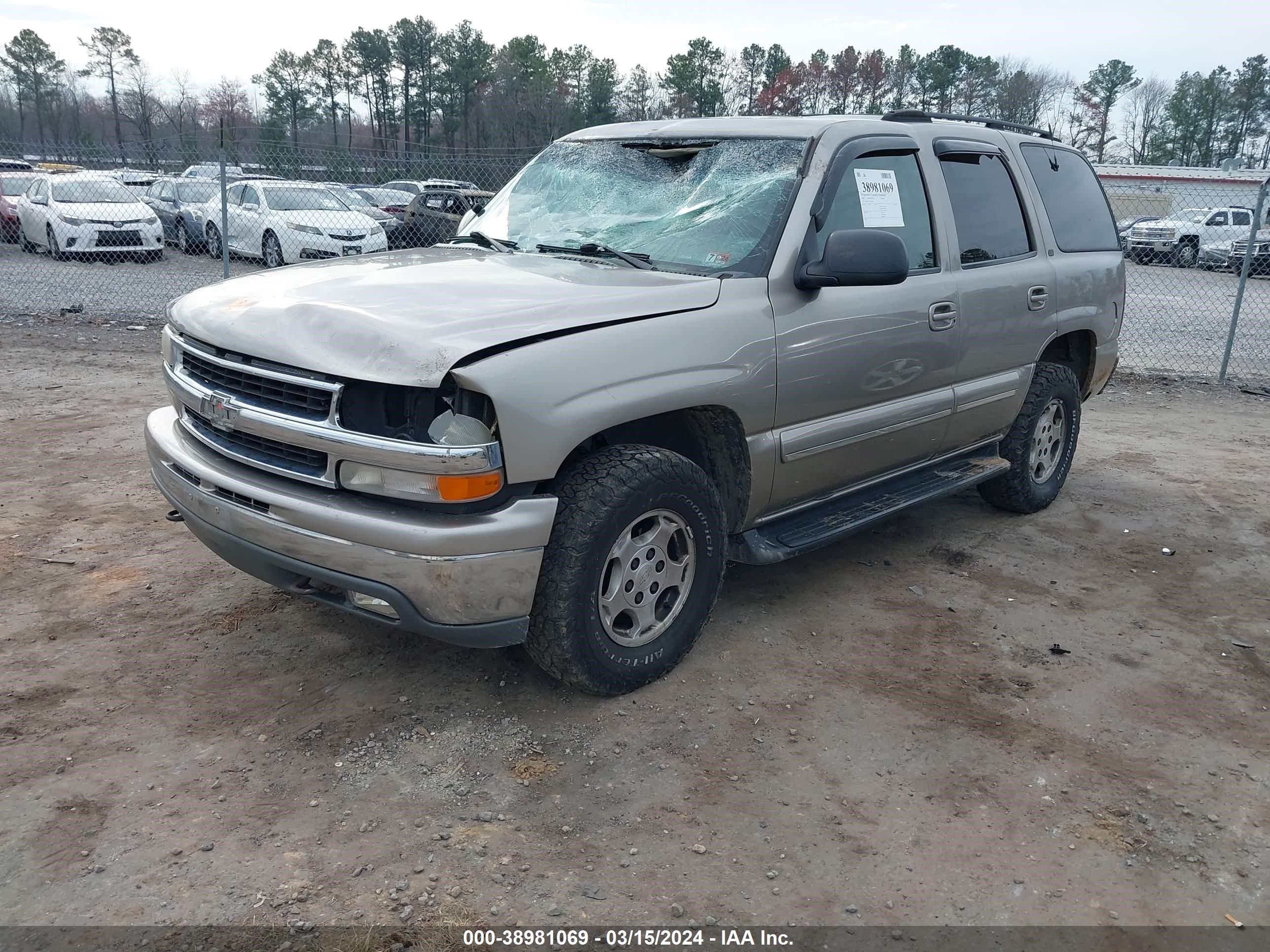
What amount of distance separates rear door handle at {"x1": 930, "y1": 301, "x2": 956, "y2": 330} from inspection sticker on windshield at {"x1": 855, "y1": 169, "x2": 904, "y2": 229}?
384 mm

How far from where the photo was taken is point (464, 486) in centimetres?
294

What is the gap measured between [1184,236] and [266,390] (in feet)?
83.0

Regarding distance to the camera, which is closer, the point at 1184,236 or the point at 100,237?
the point at 100,237

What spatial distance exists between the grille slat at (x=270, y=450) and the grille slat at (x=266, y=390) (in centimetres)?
11

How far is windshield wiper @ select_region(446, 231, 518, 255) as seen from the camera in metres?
4.33

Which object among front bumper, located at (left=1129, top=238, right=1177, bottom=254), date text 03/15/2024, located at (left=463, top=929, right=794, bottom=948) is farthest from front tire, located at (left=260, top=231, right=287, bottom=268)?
front bumper, located at (left=1129, top=238, right=1177, bottom=254)

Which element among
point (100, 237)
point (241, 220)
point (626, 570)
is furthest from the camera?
point (241, 220)

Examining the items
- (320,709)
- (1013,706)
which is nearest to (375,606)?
(320,709)

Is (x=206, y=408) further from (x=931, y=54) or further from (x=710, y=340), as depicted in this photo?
(x=931, y=54)

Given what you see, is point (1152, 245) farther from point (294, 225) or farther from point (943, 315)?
point (943, 315)

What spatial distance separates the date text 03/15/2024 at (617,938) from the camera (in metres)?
2.47

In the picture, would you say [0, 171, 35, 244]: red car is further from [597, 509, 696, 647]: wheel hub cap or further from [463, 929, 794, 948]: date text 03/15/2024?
[463, 929, 794, 948]: date text 03/15/2024

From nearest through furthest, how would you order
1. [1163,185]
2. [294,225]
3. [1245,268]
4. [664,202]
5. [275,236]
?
[664,202], [1245,268], [294,225], [275,236], [1163,185]

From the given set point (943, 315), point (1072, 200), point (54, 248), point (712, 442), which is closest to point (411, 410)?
point (712, 442)
